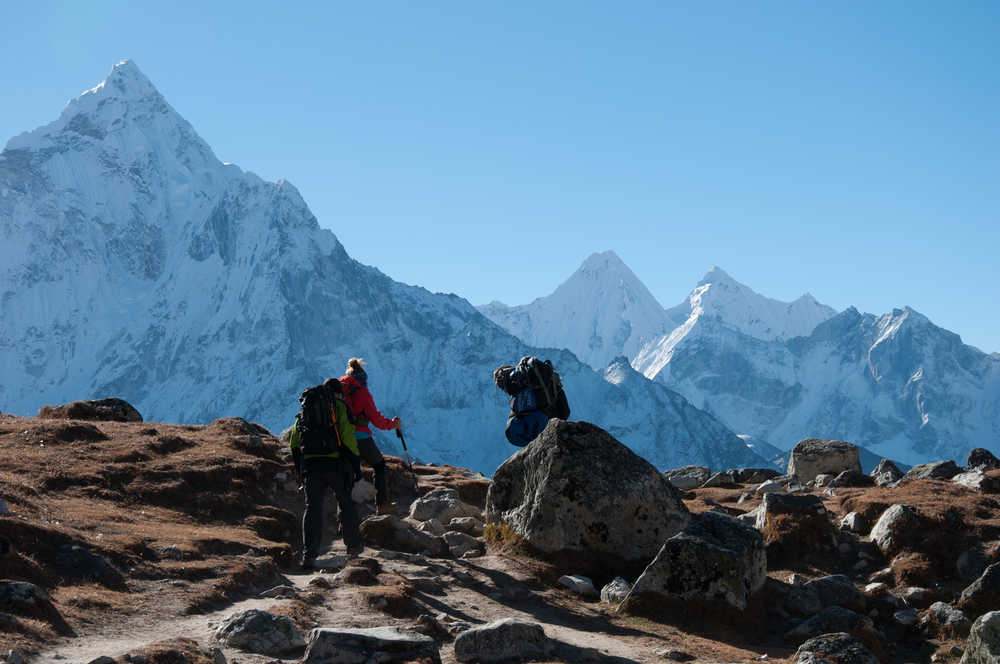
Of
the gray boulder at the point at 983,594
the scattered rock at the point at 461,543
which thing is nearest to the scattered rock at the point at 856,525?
the gray boulder at the point at 983,594

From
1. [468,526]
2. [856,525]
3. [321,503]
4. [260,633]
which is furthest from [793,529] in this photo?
[260,633]

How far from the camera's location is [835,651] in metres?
13.6

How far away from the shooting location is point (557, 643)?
13.4 meters

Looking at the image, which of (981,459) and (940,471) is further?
(981,459)

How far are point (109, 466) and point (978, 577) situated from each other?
678 inches

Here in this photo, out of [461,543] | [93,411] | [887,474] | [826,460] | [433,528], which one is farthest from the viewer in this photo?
[826,460]

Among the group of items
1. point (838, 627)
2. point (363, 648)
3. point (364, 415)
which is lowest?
point (363, 648)

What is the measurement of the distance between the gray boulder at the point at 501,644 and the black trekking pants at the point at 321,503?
534cm

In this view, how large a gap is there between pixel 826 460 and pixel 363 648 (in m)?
23.3

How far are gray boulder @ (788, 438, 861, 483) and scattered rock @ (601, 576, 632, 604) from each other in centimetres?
1691

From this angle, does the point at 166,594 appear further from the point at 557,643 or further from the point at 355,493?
the point at 355,493

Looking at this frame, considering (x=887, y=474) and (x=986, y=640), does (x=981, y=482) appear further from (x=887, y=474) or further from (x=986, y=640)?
(x=986, y=640)

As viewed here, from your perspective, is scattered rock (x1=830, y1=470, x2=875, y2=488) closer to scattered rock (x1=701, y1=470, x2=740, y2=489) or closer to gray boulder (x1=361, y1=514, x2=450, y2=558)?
scattered rock (x1=701, y1=470, x2=740, y2=489)

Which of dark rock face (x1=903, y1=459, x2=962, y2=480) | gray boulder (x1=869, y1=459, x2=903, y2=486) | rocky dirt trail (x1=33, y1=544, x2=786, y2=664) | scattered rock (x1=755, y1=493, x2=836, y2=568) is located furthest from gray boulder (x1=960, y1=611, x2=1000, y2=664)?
gray boulder (x1=869, y1=459, x2=903, y2=486)
